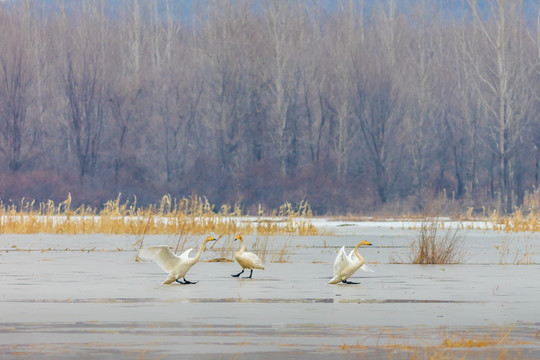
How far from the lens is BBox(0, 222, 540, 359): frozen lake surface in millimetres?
8367

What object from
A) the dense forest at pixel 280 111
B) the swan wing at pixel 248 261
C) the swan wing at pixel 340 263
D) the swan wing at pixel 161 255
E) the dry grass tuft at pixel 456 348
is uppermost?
the dry grass tuft at pixel 456 348

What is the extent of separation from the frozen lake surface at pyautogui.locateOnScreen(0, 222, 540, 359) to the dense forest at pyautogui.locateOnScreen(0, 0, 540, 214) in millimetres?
36753

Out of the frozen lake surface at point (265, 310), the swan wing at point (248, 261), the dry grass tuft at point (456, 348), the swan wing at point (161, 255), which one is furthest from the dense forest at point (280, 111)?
the dry grass tuft at point (456, 348)

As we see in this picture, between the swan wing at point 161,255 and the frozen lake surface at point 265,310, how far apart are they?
0.31 m

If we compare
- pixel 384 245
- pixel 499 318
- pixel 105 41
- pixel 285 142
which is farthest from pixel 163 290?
pixel 105 41

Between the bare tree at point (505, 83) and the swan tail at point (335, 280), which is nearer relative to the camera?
the swan tail at point (335, 280)

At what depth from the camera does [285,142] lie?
196ft

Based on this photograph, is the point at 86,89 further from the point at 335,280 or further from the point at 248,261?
the point at 335,280

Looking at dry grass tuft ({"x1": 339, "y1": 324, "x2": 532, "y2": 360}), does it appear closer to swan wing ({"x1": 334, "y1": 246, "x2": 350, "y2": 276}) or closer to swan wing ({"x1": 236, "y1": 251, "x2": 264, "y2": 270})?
swan wing ({"x1": 334, "y1": 246, "x2": 350, "y2": 276})

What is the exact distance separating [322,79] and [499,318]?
50758 millimetres

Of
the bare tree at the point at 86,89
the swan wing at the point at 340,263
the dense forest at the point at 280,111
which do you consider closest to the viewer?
the swan wing at the point at 340,263

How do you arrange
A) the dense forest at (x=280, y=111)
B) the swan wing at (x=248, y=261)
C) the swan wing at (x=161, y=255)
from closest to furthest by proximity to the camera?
the swan wing at (x=161, y=255) < the swan wing at (x=248, y=261) < the dense forest at (x=280, y=111)

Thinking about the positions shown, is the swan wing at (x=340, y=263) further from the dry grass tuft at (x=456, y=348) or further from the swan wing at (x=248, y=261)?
the dry grass tuft at (x=456, y=348)

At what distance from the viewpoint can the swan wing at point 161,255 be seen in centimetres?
1404
